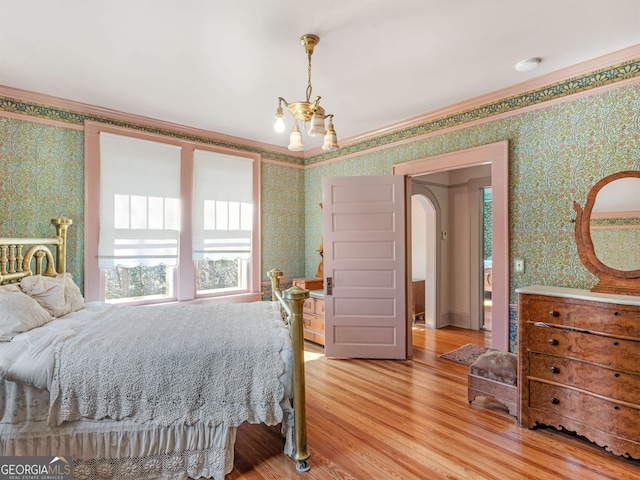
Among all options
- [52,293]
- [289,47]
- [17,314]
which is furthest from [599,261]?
[52,293]

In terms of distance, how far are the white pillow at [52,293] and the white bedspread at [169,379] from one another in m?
0.91

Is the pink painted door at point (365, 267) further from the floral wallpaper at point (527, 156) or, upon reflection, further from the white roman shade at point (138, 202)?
the white roman shade at point (138, 202)

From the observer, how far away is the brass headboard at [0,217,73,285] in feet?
9.68

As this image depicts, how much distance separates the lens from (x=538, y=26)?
2.33 metres

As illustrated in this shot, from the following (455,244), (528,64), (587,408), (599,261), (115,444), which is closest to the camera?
(115,444)

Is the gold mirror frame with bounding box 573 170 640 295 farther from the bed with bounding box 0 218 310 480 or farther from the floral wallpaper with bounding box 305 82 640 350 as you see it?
the bed with bounding box 0 218 310 480

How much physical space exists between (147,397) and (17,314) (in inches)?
47.9

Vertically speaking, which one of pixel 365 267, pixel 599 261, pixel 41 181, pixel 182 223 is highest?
pixel 41 181

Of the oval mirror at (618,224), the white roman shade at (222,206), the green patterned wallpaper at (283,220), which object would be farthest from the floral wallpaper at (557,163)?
the white roman shade at (222,206)

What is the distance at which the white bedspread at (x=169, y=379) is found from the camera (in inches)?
74.4

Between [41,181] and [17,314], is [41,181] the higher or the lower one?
the higher one

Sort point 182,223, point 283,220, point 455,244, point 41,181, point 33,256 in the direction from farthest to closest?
point 455,244 < point 283,220 < point 182,223 < point 41,181 < point 33,256

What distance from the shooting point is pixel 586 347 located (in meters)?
2.28

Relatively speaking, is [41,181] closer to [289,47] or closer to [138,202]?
[138,202]
